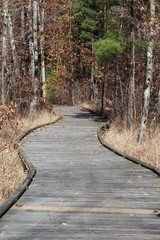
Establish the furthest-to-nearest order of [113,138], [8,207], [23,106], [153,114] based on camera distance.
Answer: [23,106] < [153,114] < [113,138] < [8,207]

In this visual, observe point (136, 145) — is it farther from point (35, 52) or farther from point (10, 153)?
point (35, 52)

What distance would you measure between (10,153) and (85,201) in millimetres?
4984

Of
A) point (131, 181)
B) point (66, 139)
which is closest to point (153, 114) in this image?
point (66, 139)

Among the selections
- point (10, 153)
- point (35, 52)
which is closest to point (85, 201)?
point (10, 153)

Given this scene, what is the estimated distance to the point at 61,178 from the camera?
869 centimetres

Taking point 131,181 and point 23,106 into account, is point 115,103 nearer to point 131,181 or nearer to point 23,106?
point 23,106

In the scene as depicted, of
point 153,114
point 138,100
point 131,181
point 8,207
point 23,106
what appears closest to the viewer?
point 8,207

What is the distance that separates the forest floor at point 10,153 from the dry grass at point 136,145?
3360 mm

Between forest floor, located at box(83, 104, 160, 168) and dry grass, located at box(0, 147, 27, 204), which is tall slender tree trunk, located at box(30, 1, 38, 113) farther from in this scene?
dry grass, located at box(0, 147, 27, 204)

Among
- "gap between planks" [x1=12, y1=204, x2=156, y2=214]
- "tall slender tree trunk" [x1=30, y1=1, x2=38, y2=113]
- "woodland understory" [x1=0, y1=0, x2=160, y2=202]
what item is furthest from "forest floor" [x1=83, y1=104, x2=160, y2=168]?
"tall slender tree trunk" [x1=30, y1=1, x2=38, y2=113]

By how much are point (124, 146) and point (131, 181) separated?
4.57m

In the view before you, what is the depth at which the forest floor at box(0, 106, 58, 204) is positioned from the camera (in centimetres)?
768

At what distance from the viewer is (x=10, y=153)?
11.3m

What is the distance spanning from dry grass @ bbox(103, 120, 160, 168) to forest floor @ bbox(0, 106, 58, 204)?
336cm
